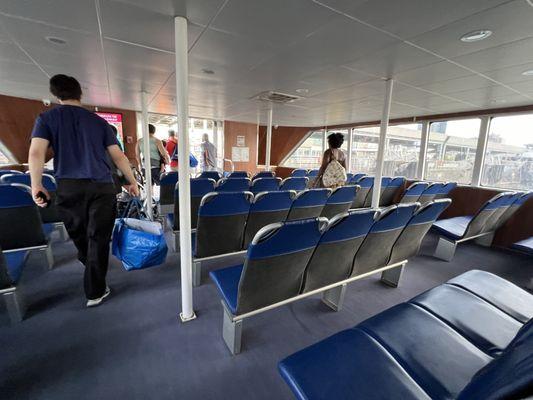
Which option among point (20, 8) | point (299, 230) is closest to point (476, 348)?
point (299, 230)

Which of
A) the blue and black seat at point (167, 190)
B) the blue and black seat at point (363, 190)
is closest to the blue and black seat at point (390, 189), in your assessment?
the blue and black seat at point (363, 190)

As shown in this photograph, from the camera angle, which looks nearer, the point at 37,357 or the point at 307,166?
the point at 37,357

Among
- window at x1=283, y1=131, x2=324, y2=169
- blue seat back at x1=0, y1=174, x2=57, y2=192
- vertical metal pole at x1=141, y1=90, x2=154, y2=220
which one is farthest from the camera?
window at x1=283, y1=131, x2=324, y2=169

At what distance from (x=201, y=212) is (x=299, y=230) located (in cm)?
99

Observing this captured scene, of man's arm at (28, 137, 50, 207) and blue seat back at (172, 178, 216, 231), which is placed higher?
man's arm at (28, 137, 50, 207)

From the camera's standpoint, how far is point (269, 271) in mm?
1439

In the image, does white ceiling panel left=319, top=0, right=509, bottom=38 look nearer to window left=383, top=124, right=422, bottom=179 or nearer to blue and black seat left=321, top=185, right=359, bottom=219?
blue and black seat left=321, top=185, right=359, bottom=219

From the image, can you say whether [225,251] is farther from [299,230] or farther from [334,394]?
[334,394]

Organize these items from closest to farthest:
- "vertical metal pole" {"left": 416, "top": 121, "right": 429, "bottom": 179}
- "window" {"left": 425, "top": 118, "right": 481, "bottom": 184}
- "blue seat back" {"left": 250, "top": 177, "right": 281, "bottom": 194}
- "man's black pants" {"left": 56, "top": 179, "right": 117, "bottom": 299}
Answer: "man's black pants" {"left": 56, "top": 179, "right": 117, "bottom": 299}, "blue seat back" {"left": 250, "top": 177, "right": 281, "bottom": 194}, "window" {"left": 425, "top": 118, "right": 481, "bottom": 184}, "vertical metal pole" {"left": 416, "top": 121, "right": 429, "bottom": 179}

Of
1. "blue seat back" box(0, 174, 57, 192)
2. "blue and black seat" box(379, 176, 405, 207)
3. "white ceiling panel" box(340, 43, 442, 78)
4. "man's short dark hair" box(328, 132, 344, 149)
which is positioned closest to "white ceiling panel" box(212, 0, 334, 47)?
"white ceiling panel" box(340, 43, 442, 78)

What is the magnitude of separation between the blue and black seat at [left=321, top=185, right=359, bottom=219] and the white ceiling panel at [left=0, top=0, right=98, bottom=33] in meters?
3.00

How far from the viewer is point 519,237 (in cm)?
403

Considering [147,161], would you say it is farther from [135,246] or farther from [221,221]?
[221,221]

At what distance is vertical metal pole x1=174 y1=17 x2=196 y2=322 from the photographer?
1.70 m
